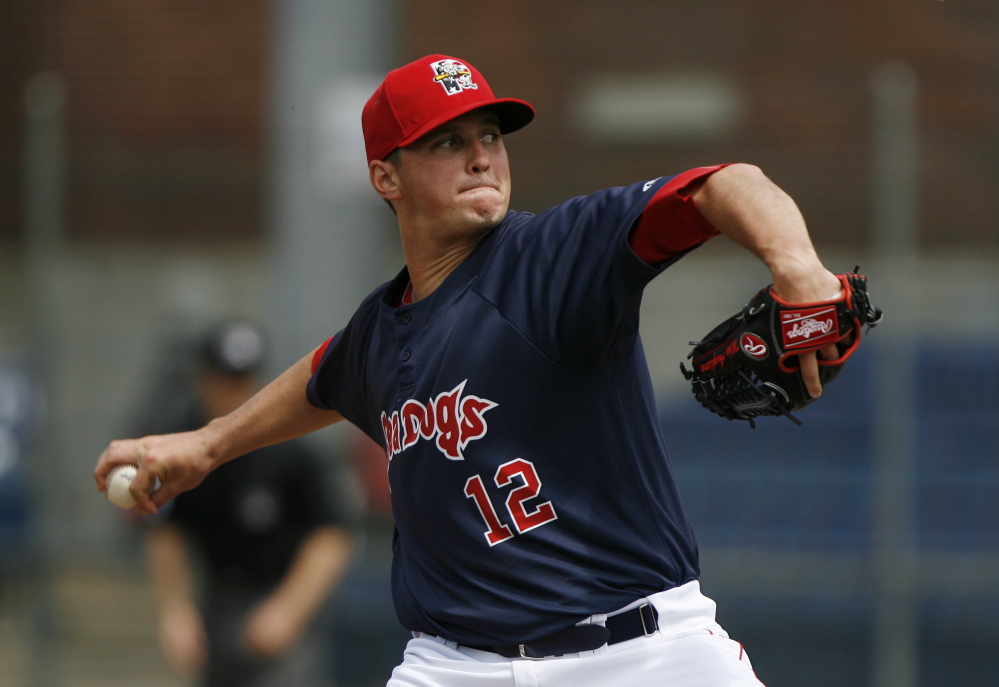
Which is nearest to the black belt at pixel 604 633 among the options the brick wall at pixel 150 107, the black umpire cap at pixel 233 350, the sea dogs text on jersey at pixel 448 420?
the sea dogs text on jersey at pixel 448 420

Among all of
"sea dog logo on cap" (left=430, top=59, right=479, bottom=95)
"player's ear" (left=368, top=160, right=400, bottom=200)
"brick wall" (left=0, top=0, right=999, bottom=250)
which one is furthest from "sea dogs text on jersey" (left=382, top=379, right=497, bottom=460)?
"brick wall" (left=0, top=0, right=999, bottom=250)

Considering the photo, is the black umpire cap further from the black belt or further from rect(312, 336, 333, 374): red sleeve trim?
the black belt

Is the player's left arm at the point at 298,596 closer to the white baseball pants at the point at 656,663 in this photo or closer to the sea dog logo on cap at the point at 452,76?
the white baseball pants at the point at 656,663

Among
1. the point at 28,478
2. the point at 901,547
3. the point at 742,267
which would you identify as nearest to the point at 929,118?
the point at 742,267

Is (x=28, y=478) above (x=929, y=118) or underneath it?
underneath

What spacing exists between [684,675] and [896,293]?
11.9 ft

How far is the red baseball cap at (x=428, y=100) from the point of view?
3068mm

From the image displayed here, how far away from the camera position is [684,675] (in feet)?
9.23

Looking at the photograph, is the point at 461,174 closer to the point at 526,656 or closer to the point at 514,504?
the point at 514,504

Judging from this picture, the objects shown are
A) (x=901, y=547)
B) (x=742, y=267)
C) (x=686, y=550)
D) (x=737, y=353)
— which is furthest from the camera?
(x=742, y=267)

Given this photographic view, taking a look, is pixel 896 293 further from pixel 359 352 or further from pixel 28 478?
pixel 28 478

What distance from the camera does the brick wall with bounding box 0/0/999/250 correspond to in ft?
34.3

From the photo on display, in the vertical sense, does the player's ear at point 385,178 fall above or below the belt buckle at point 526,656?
Result: above

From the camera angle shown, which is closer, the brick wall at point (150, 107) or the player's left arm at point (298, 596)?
the player's left arm at point (298, 596)
